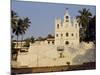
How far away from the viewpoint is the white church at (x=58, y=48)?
9.01 ft

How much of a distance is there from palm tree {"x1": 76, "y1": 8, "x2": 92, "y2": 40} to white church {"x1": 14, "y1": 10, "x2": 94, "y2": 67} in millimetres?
76

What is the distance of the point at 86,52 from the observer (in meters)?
3.09

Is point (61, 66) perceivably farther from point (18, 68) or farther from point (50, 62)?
point (18, 68)

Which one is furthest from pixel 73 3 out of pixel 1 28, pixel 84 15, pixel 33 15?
pixel 1 28

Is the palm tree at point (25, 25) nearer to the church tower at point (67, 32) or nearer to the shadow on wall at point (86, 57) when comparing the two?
the church tower at point (67, 32)

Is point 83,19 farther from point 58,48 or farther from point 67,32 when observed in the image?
point 58,48

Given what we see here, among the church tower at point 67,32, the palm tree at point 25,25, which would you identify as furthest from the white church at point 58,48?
the palm tree at point 25,25

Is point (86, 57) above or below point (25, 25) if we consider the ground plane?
below

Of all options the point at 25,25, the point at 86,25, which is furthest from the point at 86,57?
the point at 25,25

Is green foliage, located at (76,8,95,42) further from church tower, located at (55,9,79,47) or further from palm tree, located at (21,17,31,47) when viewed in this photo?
palm tree, located at (21,17,31,47)

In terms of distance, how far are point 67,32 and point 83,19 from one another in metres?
0.35

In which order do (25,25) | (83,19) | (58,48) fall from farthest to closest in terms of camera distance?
(83,19), (58,48), (25,25)

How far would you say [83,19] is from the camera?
3.06 m

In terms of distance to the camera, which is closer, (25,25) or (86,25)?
(25,25)
